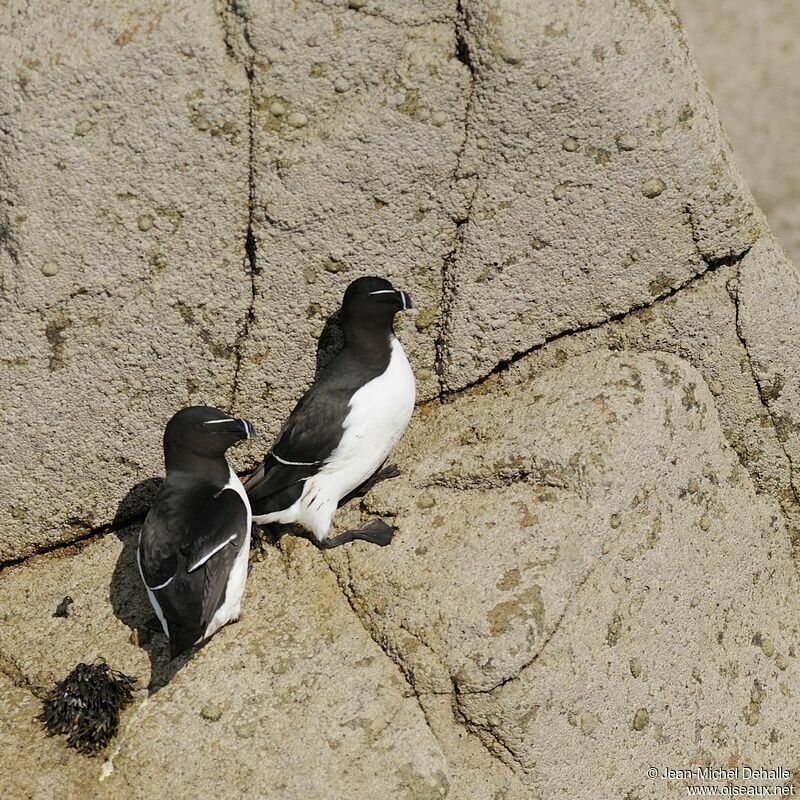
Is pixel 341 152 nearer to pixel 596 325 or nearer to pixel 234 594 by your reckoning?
pixel 596 325

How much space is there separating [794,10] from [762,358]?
8.91 m

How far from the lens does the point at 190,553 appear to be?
434 cm

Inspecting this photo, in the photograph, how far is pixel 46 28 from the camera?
4129mm

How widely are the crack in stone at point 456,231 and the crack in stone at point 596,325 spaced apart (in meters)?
0.11

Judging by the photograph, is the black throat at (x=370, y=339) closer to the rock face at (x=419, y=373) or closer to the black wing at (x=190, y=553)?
the rock face at (x=419, y=373)

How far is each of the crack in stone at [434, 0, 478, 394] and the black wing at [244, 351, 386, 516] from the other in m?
0.34

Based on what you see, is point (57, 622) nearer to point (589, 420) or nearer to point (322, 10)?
point (589, 420)

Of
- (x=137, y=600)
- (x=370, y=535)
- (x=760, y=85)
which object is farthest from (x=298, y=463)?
(x=760, y=85)

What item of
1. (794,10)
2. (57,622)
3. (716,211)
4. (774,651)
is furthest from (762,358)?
(794,10)

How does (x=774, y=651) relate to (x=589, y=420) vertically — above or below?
below

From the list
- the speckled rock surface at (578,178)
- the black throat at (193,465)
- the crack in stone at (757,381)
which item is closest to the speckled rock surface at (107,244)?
the black throat at (193,465)

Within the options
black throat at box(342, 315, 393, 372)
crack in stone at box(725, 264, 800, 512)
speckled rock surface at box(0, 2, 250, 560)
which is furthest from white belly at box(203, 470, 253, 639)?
crack in stone at box(725, 264, 800, 512)

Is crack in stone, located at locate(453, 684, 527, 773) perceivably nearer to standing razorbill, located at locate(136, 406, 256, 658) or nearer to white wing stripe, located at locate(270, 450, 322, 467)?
standing razorbill, located at locate(136, 406, 256, 658)

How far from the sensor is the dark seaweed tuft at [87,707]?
416 centimetres
